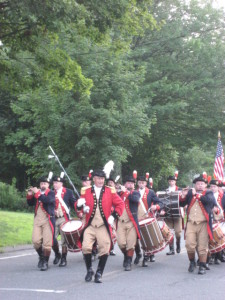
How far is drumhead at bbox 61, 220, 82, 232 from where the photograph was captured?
12850 mm

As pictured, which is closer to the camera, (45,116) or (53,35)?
(53,35)

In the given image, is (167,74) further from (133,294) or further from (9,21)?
(133,294)

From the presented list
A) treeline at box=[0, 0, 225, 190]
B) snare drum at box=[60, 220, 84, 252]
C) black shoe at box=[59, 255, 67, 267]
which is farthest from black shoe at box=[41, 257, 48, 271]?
treeline at box=[0, 0, 225, 190]

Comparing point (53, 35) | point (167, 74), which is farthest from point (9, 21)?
point (167, 74)

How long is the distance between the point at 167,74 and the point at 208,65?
2436mm

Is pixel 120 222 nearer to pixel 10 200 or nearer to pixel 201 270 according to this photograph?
pixel 201 270

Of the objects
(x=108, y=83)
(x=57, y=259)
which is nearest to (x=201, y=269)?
(x=57, y=259)

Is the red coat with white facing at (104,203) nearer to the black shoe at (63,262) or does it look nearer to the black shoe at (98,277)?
the black shoe at (98,277)

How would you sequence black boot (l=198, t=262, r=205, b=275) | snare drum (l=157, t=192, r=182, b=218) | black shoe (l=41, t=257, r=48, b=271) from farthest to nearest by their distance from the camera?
1. snare drum (l=157, t=192, r=182, b=218)
2. black shoe (l=41, t=257, r=48, b=271)
3. black boot (l=198, t=262, r=205, b=275)

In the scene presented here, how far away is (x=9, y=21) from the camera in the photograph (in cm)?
1647

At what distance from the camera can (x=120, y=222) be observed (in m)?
13.0

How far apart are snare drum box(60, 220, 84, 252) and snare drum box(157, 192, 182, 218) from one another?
9.33 ft

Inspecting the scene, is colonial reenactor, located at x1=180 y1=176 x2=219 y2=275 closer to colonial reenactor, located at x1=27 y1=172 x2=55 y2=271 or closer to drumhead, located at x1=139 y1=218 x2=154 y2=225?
drumhead, located at x1=139 y1=218 x2=154 y2=225

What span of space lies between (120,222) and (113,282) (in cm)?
250
